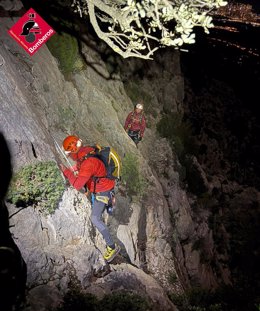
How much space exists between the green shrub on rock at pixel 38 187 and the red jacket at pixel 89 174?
15.0 inches

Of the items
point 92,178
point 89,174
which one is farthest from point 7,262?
point 92,178

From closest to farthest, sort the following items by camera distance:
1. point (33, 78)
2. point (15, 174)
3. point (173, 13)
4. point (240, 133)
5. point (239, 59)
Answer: point (173, 13)
point (15, 174)
point (33, 78)
point (240, 133)
point (239, 59)

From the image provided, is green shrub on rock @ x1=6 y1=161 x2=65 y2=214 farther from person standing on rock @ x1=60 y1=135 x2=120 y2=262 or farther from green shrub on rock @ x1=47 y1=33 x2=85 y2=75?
green shrub on rock @ x1=47 y1=33 x2=85 y2=75

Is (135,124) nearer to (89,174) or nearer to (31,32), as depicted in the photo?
(31,32)

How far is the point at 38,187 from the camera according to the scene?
7402 mm

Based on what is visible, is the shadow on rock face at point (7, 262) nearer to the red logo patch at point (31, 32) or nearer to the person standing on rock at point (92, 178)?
the person standing on rock at point (92, 178)

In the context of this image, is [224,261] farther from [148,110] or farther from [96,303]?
[96,303]

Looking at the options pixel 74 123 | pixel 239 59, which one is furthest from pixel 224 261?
pixel 239 59

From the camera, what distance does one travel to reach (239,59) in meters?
51.1

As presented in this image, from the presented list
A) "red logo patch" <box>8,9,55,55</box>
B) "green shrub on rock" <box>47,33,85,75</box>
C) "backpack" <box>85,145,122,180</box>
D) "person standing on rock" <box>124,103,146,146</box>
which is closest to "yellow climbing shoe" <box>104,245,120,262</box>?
"backpack" <box>85,145,122,180</box>

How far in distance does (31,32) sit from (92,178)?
22.2ft

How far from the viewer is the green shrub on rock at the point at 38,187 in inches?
275

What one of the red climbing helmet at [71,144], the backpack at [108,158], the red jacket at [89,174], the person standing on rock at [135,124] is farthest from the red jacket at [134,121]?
the red climbing helmet at [71,144]

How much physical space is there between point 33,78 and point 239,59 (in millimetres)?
49527
